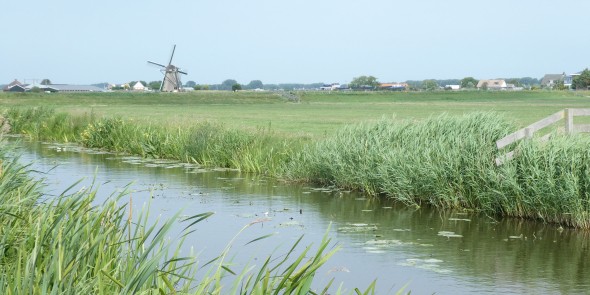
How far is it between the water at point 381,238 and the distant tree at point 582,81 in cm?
16411

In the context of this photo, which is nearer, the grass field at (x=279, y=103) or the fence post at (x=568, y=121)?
the fence post at (x=568, y=121)

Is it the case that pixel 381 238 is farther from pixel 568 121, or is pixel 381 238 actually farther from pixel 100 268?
pixel 100 268

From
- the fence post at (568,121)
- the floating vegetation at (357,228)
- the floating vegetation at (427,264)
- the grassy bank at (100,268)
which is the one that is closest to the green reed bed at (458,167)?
the fence post at (568,121)

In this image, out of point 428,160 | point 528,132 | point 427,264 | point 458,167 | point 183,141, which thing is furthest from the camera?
point 183,141

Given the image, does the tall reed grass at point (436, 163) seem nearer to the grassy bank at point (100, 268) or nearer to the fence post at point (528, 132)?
the fence post at point (528, 132)

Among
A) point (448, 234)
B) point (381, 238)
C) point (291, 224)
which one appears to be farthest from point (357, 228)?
point (448, 234)

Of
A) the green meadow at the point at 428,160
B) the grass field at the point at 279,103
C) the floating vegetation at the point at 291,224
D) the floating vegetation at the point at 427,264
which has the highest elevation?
the green meadow at the point at 428,160

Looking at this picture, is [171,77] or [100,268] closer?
[100,268]

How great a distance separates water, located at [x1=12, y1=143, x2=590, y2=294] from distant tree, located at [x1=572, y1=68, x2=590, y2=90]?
538 feet

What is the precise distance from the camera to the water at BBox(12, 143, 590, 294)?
1135 centimetres

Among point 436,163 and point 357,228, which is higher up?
point 436,163

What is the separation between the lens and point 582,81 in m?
175

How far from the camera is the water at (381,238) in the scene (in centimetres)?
1135

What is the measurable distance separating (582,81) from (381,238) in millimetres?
171880
